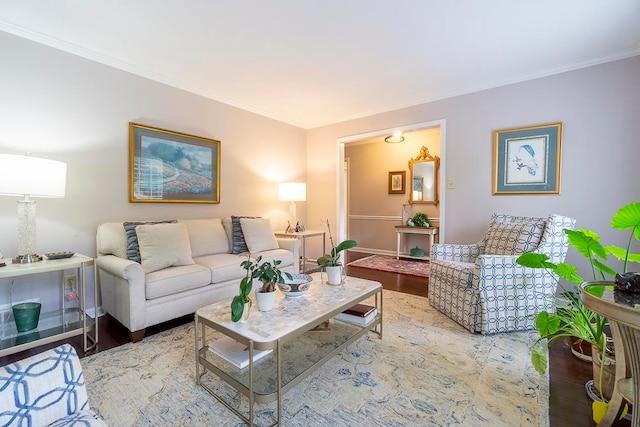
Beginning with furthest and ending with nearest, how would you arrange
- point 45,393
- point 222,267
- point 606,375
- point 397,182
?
point 397,182 → point 222,267 → point 606,375 → point 45,393

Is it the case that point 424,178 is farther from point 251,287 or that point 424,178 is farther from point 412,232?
point 251,287

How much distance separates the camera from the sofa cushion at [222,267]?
8.54ft

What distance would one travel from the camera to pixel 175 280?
230cm

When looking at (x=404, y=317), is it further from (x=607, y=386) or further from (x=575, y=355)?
(x=607, y=386)

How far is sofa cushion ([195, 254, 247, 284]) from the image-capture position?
8.54ft

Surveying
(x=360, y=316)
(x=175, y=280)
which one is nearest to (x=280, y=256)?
(x=175, y=280)

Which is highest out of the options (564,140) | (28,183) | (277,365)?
(564,140)

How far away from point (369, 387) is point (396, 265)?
3.39 m

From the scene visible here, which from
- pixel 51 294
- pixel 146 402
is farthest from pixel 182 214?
pixel 146 402

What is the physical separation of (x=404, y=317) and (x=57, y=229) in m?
3.12

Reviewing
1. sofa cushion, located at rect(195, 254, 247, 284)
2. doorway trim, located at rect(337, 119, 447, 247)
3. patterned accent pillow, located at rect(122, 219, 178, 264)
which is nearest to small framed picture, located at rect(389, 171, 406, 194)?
doorway trim, located at rect(337, 119, 447, 247)

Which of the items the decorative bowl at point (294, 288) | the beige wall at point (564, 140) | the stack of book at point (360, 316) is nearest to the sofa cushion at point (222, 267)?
the decorative bowl at point (294, 288)

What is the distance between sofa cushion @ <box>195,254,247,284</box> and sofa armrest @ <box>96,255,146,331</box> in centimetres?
58

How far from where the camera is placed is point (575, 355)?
1.95 meters
